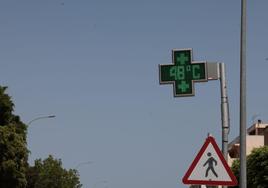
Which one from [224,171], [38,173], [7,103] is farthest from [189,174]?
[38,173]

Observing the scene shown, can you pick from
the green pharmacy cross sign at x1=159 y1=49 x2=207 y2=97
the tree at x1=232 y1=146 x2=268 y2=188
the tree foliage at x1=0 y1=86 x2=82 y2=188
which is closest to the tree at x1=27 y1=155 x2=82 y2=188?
the tree foliage at x1=0 y1=86 x2=82 y2=188

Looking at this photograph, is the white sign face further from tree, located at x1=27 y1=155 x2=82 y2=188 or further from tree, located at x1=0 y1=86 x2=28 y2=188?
tree, located at x1=27 y1=155 x2=82 y2=188

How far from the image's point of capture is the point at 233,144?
343 feet

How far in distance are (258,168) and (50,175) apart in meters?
32.5

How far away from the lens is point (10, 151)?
5153cm

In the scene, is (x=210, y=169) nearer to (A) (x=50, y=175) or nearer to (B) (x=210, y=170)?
(B) (x=210, y=170)

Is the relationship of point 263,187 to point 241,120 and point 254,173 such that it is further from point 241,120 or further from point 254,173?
point 241,120

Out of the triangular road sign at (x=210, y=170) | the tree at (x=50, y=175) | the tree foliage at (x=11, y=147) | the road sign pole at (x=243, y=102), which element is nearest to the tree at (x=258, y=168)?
the tree foliage at (x=11, y=147)

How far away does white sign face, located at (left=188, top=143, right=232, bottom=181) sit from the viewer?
11.4 m

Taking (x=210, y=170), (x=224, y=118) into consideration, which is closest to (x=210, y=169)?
(x=210, y=170)

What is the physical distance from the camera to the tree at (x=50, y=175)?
7644cm

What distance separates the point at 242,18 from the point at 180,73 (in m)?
1.79

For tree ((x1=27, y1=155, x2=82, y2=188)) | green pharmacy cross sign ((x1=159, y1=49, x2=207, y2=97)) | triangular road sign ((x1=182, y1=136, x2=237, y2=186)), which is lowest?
tree ((x1=27, y1=155, x2=82, y2=188))

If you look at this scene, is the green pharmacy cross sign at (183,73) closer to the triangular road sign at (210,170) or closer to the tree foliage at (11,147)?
the triangular road sign at (210,170)
